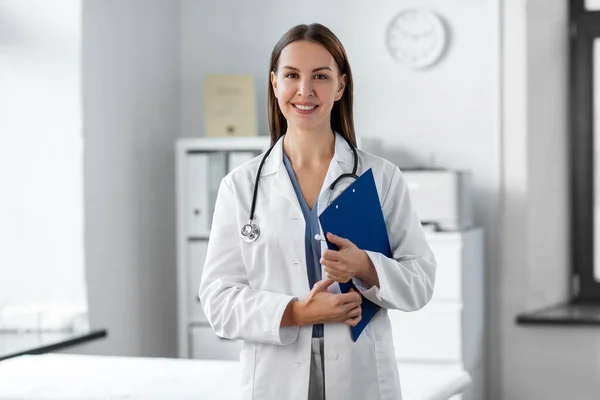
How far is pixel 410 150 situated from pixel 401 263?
3373 millimetres

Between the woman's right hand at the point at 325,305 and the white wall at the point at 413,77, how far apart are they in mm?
3391

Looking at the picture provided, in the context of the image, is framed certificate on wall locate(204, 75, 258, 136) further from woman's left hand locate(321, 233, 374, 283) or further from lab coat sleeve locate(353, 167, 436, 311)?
woman's left hand locate(321, 233, 374, 283)

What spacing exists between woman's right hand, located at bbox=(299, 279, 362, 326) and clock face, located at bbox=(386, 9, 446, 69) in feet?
11.5

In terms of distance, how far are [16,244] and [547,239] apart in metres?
2.56

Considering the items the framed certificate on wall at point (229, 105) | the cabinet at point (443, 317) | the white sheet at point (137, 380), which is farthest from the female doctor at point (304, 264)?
the framed certificate on wall at point (229, 105)

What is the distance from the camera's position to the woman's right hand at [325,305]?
4.75ft

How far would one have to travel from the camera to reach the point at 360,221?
4.86 ft

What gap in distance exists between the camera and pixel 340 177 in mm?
1532

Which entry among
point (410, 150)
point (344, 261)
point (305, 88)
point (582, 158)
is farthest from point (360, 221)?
point (582, 158)

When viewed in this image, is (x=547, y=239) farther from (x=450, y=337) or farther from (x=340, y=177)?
(x=340, y=177)

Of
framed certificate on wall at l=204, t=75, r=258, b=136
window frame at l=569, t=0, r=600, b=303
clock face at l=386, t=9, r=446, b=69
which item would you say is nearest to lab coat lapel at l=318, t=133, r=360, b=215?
framed certificate on wall at l=204, t=75, r=258, b=136

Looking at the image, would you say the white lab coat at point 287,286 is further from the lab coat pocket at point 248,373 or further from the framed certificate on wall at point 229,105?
the framed certificate on wall at point 229,105

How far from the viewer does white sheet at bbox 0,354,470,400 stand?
2262 millimetres

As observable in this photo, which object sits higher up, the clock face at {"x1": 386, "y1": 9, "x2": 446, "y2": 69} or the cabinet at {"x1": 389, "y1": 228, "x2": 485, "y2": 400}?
the clock face at {"x1": 386, "y1": 9, "x2": 446, "y2": 69}
